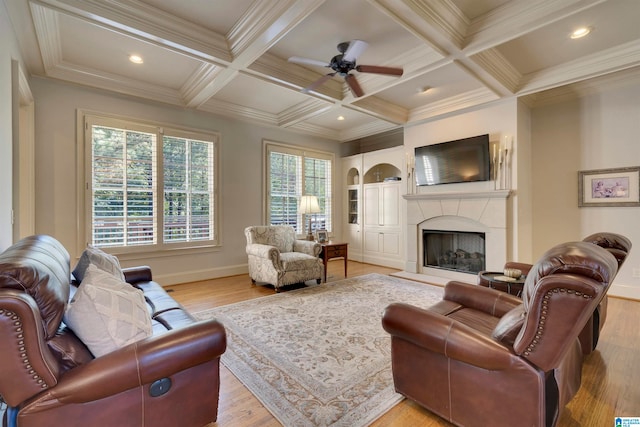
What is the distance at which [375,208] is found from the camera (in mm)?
6277

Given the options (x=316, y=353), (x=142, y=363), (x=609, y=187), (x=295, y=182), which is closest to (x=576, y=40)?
(x=609, y=187)

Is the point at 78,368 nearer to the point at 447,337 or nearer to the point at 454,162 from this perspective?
the point at 447,337

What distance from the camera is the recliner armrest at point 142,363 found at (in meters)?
1.14

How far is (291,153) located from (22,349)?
5.26 m

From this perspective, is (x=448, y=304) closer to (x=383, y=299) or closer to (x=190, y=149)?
(x=383, y=299)

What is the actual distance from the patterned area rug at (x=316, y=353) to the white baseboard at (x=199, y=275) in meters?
1.54

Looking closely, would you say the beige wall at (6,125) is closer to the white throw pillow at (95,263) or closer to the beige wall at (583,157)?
the white throw pillow at (95,263)

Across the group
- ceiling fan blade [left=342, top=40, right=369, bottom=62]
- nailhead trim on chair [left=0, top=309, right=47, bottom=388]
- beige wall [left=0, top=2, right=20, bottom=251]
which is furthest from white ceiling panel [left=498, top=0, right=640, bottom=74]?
beige wall [left=0, top=2, right=20, bottom=251]

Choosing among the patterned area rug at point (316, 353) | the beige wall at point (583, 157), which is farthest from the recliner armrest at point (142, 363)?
the beige wall at point (583, 157)

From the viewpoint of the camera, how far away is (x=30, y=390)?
106cm

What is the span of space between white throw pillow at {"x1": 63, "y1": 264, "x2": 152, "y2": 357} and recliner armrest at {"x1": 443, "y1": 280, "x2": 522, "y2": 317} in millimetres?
2141

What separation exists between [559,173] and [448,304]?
3567 millimetres

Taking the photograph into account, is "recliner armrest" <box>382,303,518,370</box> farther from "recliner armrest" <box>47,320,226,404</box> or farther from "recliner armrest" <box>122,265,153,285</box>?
"recliner armrest" <box>122,265,153,285</box>

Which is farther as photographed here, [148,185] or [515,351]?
[148,185]
